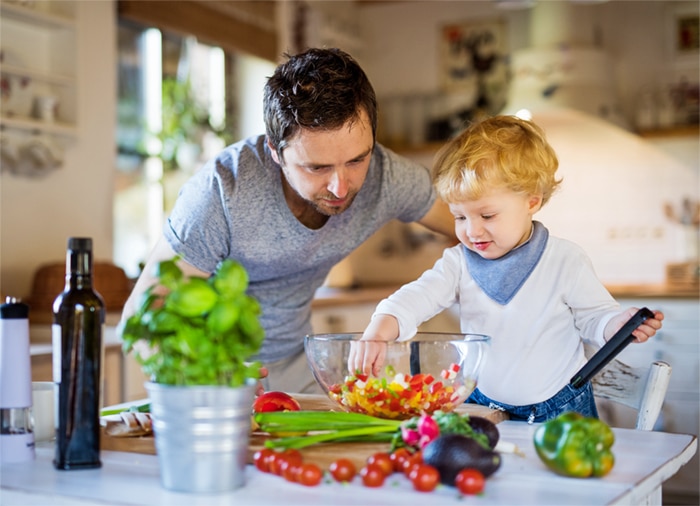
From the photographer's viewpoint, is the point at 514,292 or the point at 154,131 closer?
the point at 514,292

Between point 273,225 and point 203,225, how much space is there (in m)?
0.16

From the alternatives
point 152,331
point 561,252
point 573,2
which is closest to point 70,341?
point 152,331

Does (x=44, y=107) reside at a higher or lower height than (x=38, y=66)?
lower

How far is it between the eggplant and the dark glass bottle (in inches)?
17.7

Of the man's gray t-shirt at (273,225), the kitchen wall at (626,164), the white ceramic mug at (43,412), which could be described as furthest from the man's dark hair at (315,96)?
the kitchen wall at (626,164)

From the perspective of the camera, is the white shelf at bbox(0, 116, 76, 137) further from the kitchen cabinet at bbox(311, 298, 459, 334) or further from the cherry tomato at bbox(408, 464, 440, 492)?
the cherry tomato at bbox(408, 464, 440, 492)

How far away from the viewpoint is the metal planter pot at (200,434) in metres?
1.03

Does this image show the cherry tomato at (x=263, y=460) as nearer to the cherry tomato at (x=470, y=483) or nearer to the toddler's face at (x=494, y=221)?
the cherry tomato at (x=470, y=483)

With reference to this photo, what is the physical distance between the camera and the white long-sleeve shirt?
65.4 inches

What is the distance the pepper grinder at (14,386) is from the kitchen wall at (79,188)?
215 centimetres

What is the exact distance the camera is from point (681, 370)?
4.12 meters

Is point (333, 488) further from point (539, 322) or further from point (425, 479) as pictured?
point (539, 322)

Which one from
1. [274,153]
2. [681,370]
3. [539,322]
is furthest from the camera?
[681,370]

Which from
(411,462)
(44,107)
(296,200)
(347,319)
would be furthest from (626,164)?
(411,462)
